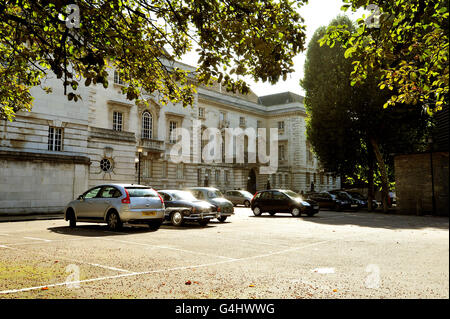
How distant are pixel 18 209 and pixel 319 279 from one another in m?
21.9

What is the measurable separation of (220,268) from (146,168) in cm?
3721

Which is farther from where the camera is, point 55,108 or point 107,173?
point 107,173

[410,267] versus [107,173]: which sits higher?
[107,173]

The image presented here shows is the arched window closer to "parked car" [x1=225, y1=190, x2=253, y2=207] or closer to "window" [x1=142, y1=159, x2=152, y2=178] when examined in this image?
"window" [x1=142, y1=159, x2=152, y2=178]

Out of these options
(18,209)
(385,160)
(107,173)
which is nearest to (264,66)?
(18,209)

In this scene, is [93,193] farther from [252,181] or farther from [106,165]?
[252,181]

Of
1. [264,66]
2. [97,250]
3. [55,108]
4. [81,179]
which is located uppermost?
[55,108]

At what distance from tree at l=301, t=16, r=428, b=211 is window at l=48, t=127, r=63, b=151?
1985 cm

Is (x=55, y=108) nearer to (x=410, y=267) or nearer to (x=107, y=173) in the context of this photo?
(x=107, y=173)

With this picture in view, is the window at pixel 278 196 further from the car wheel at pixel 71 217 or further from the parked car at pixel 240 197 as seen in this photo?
the parked car at pixel 240 197

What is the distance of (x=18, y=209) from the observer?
22703 mm

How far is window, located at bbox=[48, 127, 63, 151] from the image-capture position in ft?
83.8

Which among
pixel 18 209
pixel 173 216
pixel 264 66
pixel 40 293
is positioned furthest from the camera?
pixel 18 209
